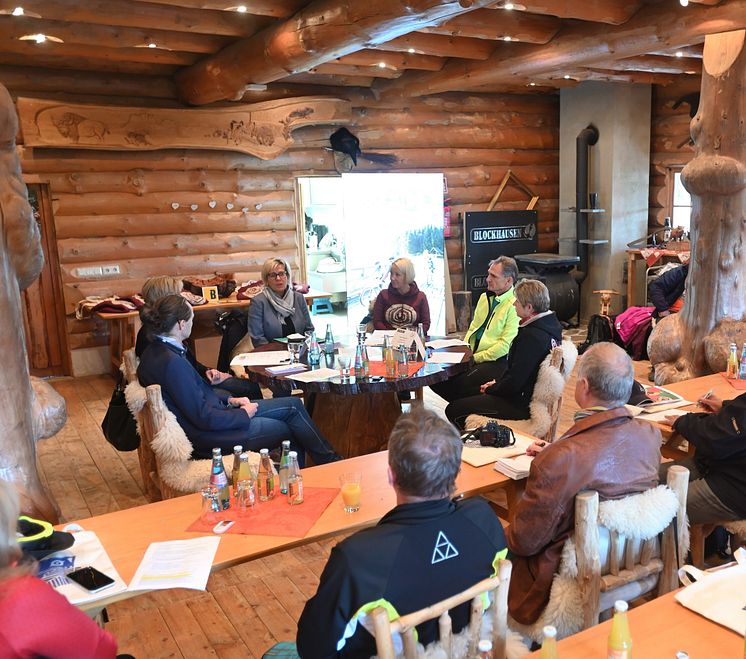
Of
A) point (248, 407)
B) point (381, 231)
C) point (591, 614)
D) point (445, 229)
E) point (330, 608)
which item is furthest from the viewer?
point (445, 229)

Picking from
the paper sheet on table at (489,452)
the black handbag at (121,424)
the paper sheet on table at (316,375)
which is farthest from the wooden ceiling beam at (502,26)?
the paper sheet on table at (489,452)

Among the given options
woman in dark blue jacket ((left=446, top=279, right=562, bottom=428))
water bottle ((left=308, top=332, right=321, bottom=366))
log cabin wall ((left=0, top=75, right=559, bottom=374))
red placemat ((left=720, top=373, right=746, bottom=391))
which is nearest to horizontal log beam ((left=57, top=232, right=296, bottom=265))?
log cabin wall ((left=0, top=75, right=559, bottom=374))

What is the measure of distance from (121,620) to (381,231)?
637 cm

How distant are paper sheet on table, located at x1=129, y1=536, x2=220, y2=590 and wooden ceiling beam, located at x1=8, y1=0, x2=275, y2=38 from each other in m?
4.07

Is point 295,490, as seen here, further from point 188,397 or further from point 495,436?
point 188,397

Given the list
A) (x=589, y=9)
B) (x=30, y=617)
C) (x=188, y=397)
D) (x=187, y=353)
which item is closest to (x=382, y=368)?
(x=187, y=353)

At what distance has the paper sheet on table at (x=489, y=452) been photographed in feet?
9.39

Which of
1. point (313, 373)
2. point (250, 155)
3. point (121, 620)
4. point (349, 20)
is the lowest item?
point (121, 620)

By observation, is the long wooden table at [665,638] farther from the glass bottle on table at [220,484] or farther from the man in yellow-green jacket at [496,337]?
the man in yellow-green jacket at [496,337]

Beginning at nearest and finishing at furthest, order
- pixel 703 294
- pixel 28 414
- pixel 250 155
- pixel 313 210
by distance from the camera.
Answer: pixel 28 414
pixel 703 294
pixel 250 155
pixel 313 210

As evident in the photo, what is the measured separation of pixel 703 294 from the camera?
5.30m

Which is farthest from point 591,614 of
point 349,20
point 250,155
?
point 250,155

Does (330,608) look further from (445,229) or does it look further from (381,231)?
(445,229)

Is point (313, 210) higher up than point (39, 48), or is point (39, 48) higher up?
point (39, 48)
